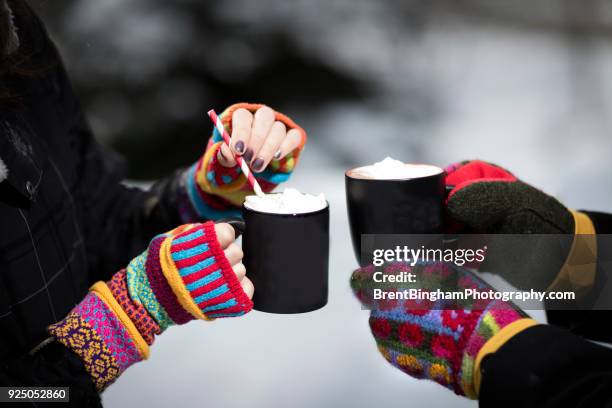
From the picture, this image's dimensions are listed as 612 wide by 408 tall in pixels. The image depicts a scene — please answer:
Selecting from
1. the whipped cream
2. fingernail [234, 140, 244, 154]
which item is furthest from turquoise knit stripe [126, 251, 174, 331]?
the whipped cream

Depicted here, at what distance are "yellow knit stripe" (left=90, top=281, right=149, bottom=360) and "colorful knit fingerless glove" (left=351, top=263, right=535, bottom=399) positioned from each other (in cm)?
29

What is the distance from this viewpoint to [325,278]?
799 millimetres

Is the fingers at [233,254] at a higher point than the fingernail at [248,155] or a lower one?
lower

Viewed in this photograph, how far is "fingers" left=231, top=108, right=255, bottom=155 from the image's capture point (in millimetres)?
880

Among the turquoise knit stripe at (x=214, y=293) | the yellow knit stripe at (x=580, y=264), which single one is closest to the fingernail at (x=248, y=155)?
the turquoise knit stripe at (x=214, y=293)

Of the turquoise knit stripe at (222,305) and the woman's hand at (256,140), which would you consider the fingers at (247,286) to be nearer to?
the turquoise knit stripe at (222,305)

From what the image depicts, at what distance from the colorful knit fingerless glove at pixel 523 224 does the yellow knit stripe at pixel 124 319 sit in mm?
443

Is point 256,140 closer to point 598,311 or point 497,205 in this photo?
point 497,205

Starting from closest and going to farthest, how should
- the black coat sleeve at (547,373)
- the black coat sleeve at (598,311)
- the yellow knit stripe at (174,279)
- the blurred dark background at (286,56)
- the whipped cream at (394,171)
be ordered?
the black coat sleeve at (547,373)
the yellow knit stripe at (174,279)
the whipped cream at (394,171)
the black coat sleeve at (598,311)
the blurred dark background at (286,56)

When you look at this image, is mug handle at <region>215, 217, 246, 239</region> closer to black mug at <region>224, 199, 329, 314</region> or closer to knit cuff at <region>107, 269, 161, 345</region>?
black mug at <region>224, 199, 329, 314</region>

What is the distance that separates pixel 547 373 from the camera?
25.0 inches

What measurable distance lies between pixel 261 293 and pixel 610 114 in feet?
7.03

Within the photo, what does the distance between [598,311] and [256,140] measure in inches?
24.2

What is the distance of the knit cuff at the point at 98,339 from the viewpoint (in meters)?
0.73
